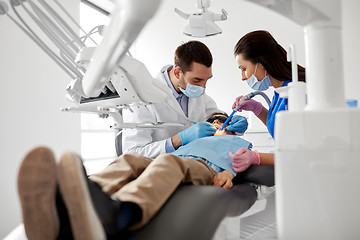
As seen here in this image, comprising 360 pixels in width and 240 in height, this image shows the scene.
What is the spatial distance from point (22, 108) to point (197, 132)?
1805mm

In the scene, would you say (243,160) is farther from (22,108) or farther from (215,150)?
(22,108)

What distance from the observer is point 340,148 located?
0.56 m

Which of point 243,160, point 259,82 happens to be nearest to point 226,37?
point 259,82

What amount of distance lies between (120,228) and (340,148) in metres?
0.47

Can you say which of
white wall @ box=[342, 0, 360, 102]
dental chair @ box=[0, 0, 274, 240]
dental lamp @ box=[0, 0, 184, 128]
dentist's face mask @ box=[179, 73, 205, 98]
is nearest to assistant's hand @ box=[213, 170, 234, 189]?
dental chair @ box=[0, 0, 274, 240]

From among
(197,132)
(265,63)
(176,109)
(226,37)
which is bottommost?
(197,132)

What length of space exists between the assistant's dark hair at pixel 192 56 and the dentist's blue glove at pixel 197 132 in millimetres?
447

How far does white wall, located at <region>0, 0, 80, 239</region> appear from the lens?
8.07 feet

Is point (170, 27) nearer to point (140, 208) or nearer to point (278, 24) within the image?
point (278, 24)

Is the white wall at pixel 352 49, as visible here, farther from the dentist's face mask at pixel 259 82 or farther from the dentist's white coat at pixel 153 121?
the dentist's white coat at pixel 153 121

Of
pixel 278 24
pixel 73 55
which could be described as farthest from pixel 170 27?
pixel 73 55

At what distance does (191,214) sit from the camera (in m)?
0.66

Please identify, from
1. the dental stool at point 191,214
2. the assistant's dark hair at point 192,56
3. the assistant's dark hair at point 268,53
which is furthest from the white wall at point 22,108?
the dental stool at point 191,214

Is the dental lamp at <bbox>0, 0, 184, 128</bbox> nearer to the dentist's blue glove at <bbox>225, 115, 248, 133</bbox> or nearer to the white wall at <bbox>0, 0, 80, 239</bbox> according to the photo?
the dentist's blue glove at <bbox>225, 115, 248, 133</bbox>
